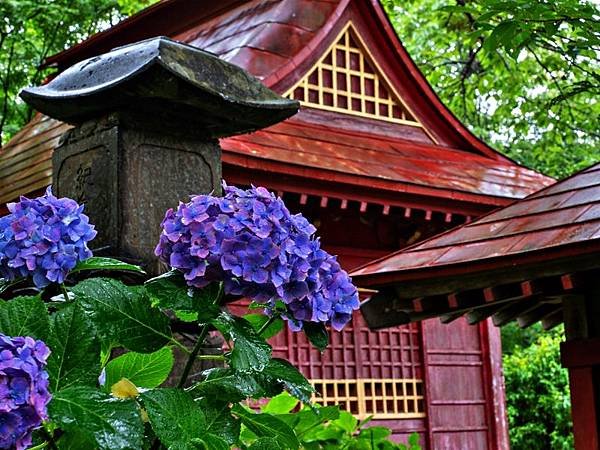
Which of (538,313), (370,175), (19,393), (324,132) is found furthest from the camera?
(324,132)

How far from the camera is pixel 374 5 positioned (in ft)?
33.8

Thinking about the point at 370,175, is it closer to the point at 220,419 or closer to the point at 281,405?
the point at 281,405

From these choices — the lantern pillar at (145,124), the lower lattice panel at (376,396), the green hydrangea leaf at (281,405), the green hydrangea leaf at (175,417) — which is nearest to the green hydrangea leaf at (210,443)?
the green hydrangea leaf at (175,417)

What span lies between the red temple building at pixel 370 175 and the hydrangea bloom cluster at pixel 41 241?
6563 millimetres

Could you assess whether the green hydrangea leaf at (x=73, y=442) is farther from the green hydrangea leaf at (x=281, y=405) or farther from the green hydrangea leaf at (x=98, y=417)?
the green hydrangea leaf at (x=281, y=405)

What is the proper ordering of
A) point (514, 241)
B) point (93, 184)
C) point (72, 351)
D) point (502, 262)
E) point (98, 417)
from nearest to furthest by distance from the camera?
point (98, 417)
point (72, 351)
point (93, 184)
point (502, 262)
point (514, 241)

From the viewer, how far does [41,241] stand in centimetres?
187

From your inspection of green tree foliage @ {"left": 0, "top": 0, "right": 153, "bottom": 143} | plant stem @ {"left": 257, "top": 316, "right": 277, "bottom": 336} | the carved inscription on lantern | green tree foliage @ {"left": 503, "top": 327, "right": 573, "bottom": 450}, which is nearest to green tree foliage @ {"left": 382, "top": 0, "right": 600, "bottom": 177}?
the carved inscription on lantern

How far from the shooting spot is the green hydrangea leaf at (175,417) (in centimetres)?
165

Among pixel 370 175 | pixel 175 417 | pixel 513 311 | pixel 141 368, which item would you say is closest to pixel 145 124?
pixel 141 368

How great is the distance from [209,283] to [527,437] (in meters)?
16.9

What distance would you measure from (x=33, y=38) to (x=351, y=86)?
8.33 meters

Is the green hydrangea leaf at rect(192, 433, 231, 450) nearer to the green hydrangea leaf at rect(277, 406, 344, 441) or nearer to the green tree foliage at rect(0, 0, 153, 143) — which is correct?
the green hydrangea leaf at rect(277, 406, 344, 441)

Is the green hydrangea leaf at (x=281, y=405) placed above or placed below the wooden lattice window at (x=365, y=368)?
below
